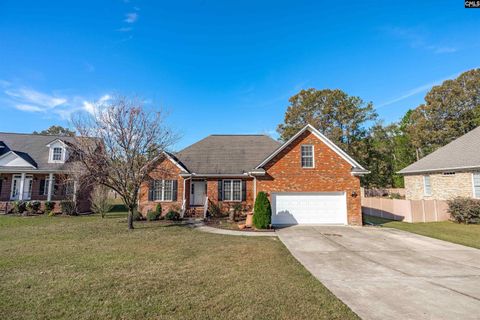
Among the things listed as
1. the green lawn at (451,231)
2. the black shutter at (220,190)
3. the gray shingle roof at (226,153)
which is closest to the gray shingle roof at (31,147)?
the gray shingle roof at (226,153)

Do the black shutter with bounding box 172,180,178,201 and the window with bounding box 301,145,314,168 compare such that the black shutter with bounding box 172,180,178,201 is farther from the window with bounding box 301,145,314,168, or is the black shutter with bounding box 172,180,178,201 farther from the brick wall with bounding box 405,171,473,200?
the brick wall with bounding box 405,171,473,200

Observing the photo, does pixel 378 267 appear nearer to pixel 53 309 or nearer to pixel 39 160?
pixel 53 309

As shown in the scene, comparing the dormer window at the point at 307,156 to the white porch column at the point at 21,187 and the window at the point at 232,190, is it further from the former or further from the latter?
the white porch column at the point at 21,187

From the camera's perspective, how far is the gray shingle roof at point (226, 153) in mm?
18828

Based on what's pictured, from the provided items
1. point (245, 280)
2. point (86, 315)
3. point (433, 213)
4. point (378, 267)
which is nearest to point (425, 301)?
point (378, 267)

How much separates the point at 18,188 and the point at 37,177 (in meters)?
1.86

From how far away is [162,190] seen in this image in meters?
17.7

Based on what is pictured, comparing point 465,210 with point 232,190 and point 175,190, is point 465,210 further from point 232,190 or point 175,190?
point 175,190

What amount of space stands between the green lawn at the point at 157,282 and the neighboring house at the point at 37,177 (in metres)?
12.7

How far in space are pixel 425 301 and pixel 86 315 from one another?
6.78 meters

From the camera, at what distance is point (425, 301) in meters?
4.87

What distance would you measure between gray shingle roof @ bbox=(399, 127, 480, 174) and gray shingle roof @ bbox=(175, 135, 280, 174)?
13.3 metres

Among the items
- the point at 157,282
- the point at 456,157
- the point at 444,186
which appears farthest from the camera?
the point at 444,186

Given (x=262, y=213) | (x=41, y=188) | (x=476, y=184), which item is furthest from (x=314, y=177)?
(x=41, y=188)
